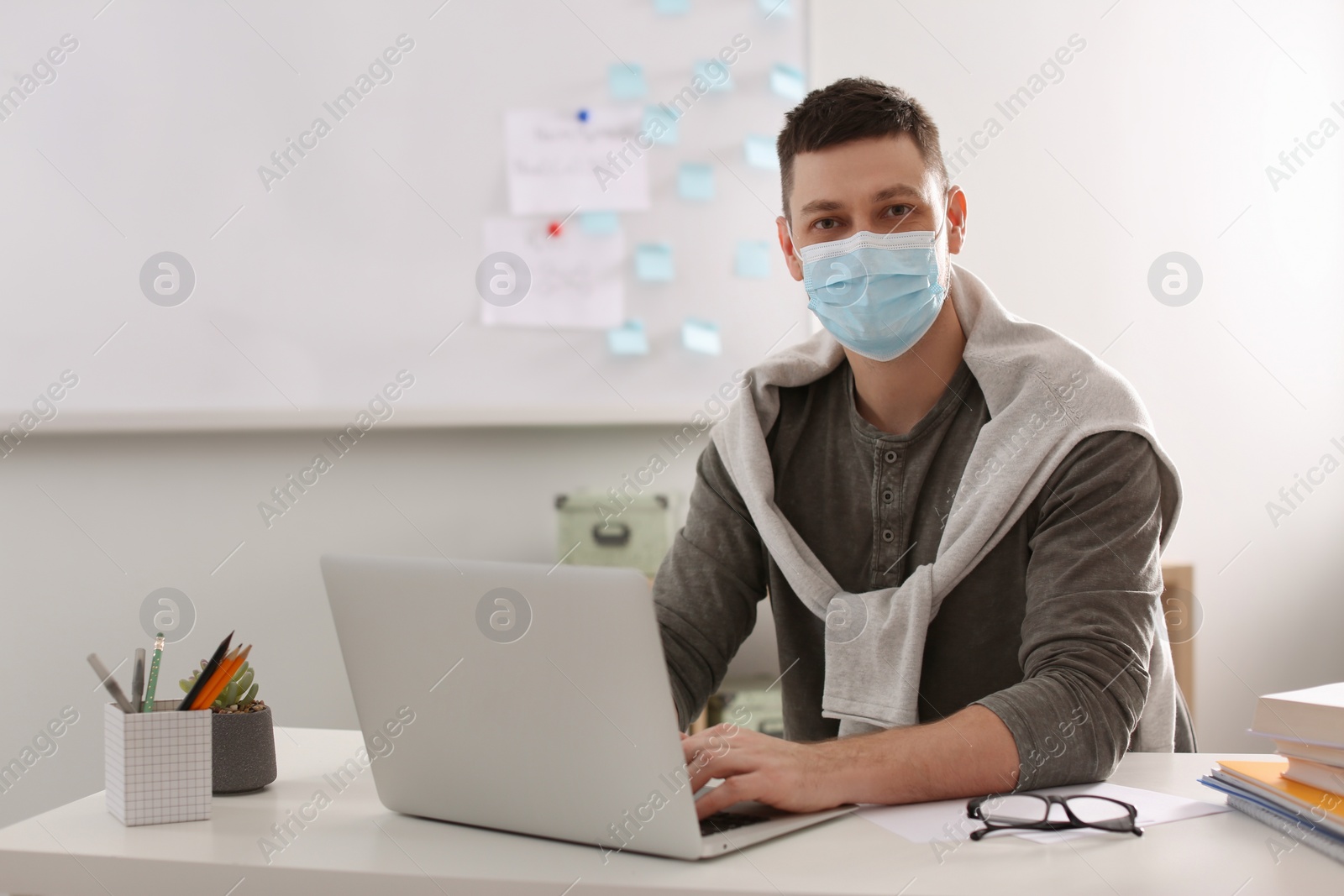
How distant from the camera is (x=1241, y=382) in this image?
256 cm

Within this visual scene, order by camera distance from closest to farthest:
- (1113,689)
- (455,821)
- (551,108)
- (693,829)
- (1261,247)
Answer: (693,829) → (455,821) → (1113,689) → (551,108) → (1261,247)

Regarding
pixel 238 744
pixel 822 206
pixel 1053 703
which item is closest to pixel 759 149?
pixel 822 206

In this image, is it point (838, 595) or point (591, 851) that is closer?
point (591, 851)

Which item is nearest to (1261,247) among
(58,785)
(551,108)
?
(551,108)

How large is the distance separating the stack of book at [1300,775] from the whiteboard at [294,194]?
1.55 meters

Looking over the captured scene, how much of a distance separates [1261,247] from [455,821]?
2328 millimetres

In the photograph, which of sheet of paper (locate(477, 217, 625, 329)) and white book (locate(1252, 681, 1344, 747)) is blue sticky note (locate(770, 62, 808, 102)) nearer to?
sheet of paper (locate(477, 217, 625, 329))

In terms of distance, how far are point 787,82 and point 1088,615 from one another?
1546 mm

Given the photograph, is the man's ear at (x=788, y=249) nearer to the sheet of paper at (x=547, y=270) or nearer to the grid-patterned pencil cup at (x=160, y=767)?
the sheet of paper at (x=547, y=270)

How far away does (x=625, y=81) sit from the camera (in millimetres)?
2381

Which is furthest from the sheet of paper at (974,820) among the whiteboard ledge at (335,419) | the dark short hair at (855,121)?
the whiteboard ledge at (335,419)

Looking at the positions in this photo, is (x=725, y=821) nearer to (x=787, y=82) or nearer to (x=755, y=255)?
(x=755, y=255)

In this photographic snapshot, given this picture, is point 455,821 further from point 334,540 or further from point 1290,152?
point 1290,152

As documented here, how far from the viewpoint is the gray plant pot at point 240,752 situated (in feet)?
3.64
